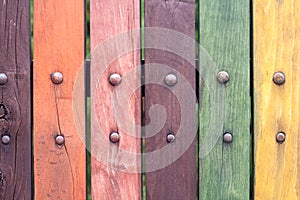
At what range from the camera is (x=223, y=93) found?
1508 mm

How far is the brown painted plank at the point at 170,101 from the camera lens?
1.48m

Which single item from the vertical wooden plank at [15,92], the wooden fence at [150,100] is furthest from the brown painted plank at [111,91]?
the vertical wooden plank at [15,92]

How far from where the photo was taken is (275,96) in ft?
4.96

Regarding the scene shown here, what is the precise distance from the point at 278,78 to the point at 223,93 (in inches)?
6.7

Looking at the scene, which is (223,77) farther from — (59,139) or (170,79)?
(59,139)

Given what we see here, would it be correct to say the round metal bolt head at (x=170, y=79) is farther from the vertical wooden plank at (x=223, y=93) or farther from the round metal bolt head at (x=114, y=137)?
the round metal bolt head at (x=114, y=137)

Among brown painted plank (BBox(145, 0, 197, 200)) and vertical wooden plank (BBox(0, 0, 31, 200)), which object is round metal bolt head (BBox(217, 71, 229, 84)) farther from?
vertical wooden plank (BBox(0, 0, 31, 200))

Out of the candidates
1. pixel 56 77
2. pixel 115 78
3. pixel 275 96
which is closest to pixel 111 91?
pixel 115 78

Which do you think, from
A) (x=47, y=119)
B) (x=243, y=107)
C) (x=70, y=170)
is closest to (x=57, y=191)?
(x=70, y=170)

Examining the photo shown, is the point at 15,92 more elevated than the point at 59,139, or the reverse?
the point at 15,92

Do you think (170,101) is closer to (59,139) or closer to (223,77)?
(223,77)

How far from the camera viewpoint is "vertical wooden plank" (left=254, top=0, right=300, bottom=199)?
150 cm

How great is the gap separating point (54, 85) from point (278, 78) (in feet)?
2.21

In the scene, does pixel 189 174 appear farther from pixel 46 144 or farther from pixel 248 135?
pixel 46 144
